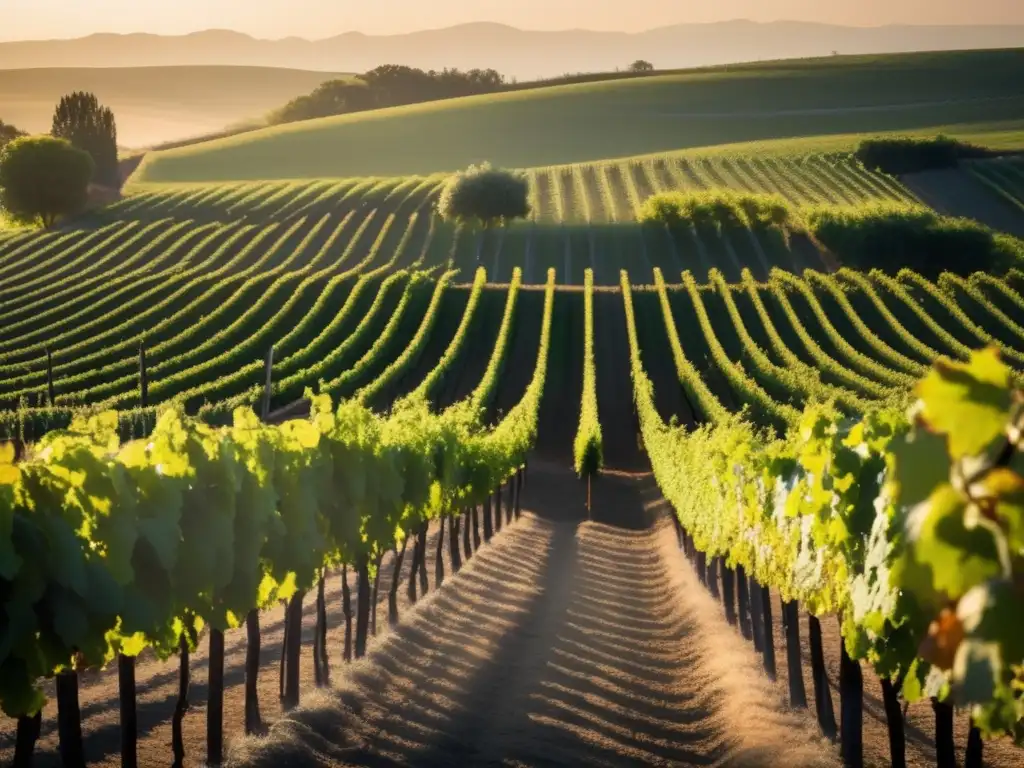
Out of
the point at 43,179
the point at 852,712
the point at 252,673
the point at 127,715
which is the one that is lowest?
the point at 252,673

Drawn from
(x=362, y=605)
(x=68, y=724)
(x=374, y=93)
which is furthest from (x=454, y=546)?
(x=374, y=93)

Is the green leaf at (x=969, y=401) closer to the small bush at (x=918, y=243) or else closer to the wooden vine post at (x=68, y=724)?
the wooden vine post at (x=68, y=724)

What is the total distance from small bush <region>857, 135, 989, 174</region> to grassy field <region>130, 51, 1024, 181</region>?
16.2 metres

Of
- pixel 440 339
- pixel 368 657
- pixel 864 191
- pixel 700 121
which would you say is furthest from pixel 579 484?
pixel 700 121

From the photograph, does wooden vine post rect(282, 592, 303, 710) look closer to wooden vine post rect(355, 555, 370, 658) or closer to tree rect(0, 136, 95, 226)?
wooden vine post rect(355, 555, 370, 658)

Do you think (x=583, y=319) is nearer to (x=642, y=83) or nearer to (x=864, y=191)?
(x=864, y=191)

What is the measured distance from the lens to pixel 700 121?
138 m

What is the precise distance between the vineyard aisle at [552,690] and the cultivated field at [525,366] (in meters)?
0.08

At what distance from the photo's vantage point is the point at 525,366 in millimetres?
65312

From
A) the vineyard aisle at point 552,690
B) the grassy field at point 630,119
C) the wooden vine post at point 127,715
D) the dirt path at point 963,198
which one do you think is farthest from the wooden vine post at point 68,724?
the grassy field at point 630,119

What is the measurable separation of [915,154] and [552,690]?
92.2 m

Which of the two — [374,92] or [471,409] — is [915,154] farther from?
[374,92]

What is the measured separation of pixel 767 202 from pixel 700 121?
51.6 meters

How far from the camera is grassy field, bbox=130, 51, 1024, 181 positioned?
12875 cm
